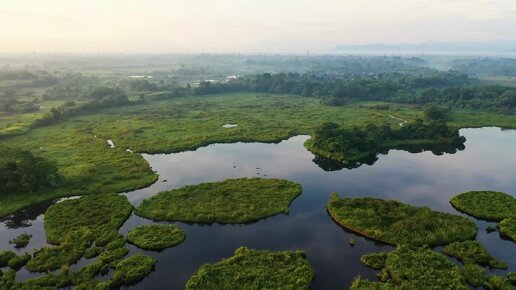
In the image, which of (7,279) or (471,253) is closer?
(7,279)

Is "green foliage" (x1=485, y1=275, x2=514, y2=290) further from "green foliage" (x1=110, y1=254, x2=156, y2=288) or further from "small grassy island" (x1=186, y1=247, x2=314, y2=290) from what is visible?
"green foliage" (x1=110, y1=254, x2=156, y2=288)

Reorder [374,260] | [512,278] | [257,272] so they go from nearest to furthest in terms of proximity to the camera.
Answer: [512,278], [257,272], [374,260]

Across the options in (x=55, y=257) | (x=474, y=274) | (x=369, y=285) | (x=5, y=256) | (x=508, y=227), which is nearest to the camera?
(x=369, y=285)

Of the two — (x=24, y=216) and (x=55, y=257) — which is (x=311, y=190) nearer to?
(x=55, y=257)

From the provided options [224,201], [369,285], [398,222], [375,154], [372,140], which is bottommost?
[369,285]

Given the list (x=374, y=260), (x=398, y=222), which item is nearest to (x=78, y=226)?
(x=374, y=260)

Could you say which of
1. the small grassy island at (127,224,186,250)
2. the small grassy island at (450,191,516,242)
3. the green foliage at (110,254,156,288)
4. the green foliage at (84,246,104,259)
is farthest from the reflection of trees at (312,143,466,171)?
the green foliage at (84,246,104,259)

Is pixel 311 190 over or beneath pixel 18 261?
beneath
